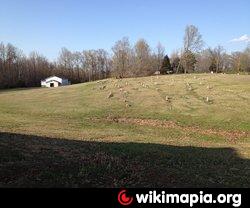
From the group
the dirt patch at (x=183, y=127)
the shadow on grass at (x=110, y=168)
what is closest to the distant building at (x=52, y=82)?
the dirt patch at (x=183, y=127)

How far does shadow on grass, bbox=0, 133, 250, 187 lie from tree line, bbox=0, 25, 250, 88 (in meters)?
100

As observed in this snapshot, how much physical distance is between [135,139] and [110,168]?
13235 millimetres

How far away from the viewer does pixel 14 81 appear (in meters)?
125

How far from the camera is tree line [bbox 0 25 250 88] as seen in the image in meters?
128

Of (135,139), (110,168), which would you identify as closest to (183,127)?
(135,139)

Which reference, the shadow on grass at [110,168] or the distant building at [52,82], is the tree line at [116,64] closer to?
the distant building at [52,82]

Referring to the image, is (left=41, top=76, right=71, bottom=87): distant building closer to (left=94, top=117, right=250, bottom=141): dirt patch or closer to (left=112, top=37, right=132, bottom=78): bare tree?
(left=112, top=37, right=132, bottom=78): bare tree

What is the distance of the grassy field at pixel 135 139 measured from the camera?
1289 cm

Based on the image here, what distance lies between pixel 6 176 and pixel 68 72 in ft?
462

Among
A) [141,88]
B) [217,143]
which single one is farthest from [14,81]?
[217,143]

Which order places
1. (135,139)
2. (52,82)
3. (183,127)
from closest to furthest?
1. (135,139)
2. (183,127)
3. (52,82)

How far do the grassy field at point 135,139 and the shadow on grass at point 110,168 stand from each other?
0.09 feet

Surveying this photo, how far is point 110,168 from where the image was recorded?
535 inches

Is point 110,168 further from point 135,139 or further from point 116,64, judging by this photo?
point 116,64
